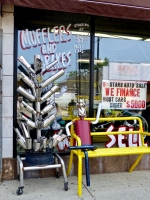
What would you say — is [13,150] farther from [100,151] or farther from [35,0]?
[35,0]

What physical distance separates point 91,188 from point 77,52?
236 centimetres

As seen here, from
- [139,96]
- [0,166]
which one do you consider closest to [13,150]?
[0,166]

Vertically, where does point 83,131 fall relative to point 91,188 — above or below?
above

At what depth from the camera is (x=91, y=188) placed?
3.74 meters

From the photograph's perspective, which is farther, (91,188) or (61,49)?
(61,49)

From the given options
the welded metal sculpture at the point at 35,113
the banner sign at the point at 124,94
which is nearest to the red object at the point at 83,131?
the welded metal sculpture at the point at 35,113

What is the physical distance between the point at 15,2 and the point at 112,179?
3100 mm

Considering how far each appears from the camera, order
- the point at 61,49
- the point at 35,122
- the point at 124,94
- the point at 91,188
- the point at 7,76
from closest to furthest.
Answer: the point at 35,122 < the point at 91,188 < the point at 7,76 < the point at 61,49 < the point at 124,94

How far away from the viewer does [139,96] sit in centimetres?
490

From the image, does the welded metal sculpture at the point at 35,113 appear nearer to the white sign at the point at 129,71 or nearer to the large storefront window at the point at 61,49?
the large storefront window at the point at 61,49

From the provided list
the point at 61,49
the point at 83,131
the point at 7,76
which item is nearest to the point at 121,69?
the point at 61,49

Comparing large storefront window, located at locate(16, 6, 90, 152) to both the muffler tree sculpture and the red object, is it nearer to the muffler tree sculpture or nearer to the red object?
the muffler tree sculpture

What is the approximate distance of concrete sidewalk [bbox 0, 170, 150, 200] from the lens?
135 inches

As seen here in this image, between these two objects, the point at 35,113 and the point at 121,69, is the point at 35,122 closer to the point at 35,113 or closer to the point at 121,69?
the point at 35,113
